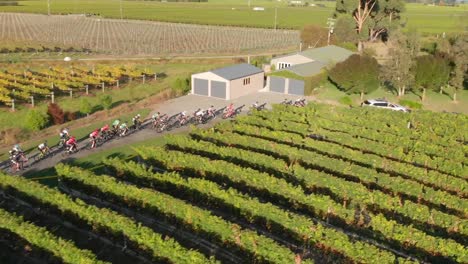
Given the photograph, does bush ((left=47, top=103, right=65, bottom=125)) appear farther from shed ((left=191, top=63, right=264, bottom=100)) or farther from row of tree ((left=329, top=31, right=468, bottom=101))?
row of tree ((left=329, top=31, right=468, bottom=101))

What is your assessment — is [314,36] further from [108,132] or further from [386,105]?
[108,132]

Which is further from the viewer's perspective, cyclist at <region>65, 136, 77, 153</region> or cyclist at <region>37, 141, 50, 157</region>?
cyclist at <region>65, 136, 77, 153</region>

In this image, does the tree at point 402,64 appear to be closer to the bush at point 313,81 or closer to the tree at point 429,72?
the tree at point 429,72

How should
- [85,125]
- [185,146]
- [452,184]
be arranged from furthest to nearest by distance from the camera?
1. [85,125]
2. [185,146]
3. [452,184]

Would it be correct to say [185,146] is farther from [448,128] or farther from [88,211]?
[448,128]

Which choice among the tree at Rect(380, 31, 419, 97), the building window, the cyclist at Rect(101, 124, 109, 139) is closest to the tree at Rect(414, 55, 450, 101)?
the tree at Rect(380, 31, 419, 97)

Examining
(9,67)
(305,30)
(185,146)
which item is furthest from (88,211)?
(305,30)
